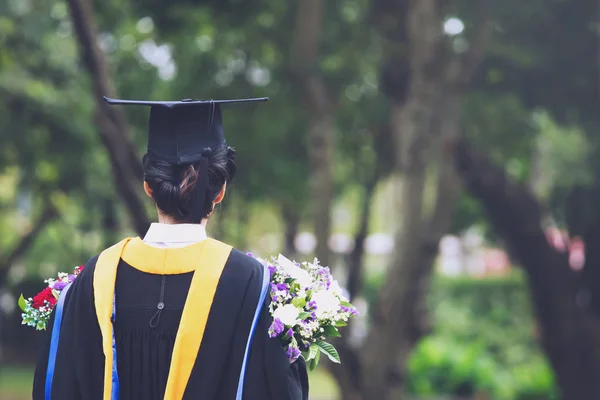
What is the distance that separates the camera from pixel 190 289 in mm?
2846

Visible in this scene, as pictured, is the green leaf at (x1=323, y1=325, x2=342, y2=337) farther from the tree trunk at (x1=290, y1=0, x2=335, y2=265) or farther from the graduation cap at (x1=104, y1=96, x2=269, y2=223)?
the tree trunk at (x1=290, y1=0, x2=335, y2=265)

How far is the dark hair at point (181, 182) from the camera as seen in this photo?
2.89 metres

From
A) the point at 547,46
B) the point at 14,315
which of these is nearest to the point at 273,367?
the point at 547,46

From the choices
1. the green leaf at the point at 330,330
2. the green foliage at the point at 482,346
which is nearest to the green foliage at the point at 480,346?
the green foliage at the point at 482,346

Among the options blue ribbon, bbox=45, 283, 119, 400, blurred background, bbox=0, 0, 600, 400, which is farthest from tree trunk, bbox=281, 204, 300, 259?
blue ribbon, bbox=45, 283, 119, 400

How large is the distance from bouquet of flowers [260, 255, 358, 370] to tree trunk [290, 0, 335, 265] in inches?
192

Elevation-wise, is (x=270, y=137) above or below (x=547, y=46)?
below

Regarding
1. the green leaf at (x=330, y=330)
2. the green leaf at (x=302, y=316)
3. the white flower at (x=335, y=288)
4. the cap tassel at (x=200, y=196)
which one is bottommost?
the green leaf at (x=330, y=330)

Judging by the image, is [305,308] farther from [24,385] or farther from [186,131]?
[24,385]

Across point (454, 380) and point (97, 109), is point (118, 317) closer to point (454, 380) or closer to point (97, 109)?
point (97, 109)

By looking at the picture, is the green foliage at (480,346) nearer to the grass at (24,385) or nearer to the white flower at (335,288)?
the grass at (24,385)

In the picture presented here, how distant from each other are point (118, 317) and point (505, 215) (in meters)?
8.11

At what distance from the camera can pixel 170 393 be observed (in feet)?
9.22

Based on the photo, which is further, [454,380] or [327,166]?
[454,380]
